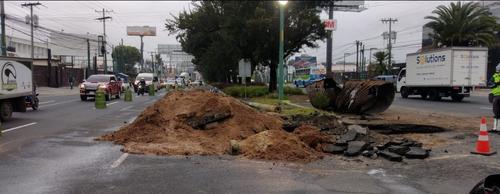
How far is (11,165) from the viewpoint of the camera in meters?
9.17

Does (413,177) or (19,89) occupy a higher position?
(19,89)

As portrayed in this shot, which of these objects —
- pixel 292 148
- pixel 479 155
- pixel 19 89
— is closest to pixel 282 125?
pixel 292 148

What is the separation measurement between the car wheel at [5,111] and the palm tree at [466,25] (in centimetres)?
4358

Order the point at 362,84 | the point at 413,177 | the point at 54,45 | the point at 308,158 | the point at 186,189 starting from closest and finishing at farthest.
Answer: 1. the point at 186,189
2. the point at 413,177
3. the point at 308,158
4. the point at 362,84
5. the point at 54,45

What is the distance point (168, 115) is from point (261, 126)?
2672 mm

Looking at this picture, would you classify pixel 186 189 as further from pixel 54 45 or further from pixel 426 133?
pixel 54 45

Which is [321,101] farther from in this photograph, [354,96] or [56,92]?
[56,92]

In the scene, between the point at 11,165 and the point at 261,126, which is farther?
the point at 261,126

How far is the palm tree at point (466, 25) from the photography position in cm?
4991

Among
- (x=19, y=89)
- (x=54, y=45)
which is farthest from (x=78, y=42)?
(x=19, y=89)

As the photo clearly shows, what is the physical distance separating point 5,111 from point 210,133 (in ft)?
29.0

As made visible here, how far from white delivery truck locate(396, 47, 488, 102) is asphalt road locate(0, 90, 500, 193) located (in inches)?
807

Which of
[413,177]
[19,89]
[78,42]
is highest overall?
[78,42]

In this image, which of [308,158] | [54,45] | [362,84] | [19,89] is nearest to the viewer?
[308,158]
